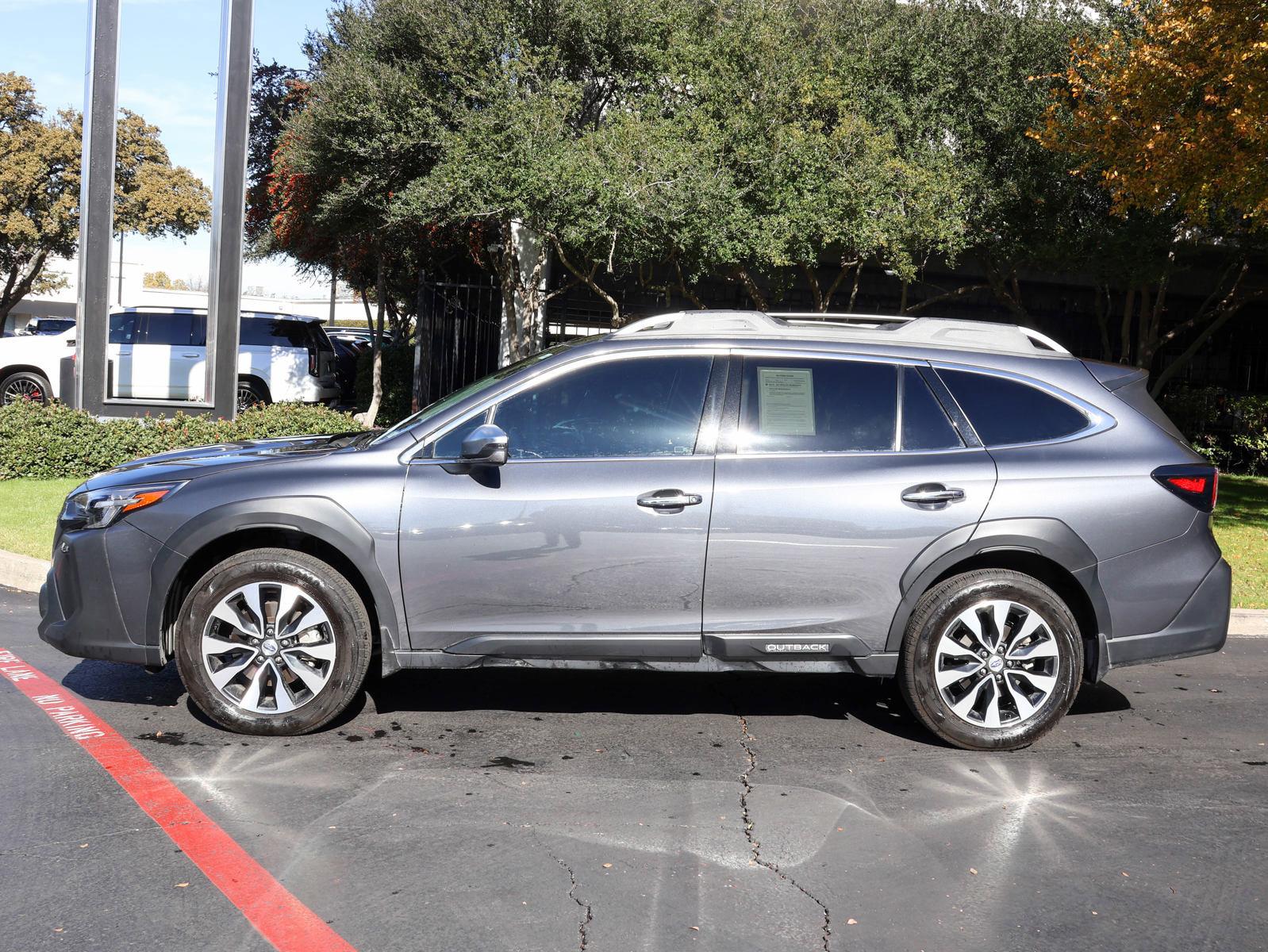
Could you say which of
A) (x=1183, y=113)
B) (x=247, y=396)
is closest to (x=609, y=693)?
(x=1183, y=113)

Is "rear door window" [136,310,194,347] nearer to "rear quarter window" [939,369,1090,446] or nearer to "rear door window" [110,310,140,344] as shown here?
"rear door window" [110,310,140,344]

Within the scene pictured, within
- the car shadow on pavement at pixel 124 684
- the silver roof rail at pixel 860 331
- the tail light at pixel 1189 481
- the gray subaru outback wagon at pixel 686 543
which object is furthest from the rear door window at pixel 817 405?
the car shadow on pavement at pixel 124 684

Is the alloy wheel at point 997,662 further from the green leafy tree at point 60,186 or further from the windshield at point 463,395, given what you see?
the green leafy tree at point 60,186

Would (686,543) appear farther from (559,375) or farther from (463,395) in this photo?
(463,395)

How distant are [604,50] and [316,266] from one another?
37.8ft

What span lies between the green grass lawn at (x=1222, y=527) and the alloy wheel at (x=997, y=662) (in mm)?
3626

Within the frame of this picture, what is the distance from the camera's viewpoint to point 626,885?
3.59m

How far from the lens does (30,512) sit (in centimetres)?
989

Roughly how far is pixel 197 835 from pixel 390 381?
796 inches

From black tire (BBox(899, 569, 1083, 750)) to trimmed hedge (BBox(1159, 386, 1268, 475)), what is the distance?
15035 mm

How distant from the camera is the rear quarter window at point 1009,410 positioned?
5070 millimetres

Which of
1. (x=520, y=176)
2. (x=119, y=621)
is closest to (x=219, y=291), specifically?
(x=520, y=176)

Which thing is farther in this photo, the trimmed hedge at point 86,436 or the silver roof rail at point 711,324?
the trimmed hedge at point 86,436

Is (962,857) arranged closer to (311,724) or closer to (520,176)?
(311,724)
